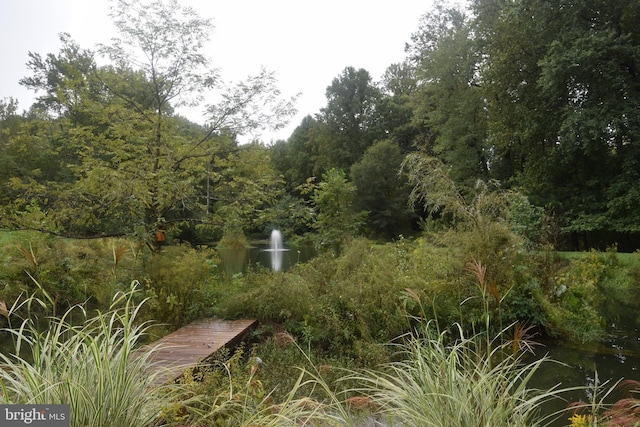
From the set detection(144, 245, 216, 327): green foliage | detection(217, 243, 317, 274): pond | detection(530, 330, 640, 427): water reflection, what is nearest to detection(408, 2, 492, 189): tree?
detection(217, 243, 317, 274): pond

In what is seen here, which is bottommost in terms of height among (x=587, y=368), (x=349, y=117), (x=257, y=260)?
(x=587, y=368)

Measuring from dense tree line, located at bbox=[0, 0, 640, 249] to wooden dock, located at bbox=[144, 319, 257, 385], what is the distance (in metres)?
1.58

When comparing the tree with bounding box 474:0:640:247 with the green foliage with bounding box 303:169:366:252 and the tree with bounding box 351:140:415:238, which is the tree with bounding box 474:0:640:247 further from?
the tree with bounding box 351:140:415:238

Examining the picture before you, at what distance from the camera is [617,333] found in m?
5.52

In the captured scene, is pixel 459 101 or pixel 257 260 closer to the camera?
pixel 257 260

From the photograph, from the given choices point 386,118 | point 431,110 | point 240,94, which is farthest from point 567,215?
point 386,118

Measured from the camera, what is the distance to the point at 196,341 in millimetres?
4141

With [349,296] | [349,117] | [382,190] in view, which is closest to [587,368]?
[349,296]

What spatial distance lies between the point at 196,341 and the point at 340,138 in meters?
27.2

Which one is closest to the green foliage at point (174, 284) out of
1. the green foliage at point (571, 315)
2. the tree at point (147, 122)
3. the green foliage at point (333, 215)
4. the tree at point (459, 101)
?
the tree at point (147, 122)

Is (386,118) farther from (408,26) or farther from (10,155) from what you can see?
(10,155)

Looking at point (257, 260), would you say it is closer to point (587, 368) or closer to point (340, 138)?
point (587, 368)

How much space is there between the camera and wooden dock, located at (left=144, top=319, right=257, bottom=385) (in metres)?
3.37

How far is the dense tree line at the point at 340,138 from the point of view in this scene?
5598 millimetres
